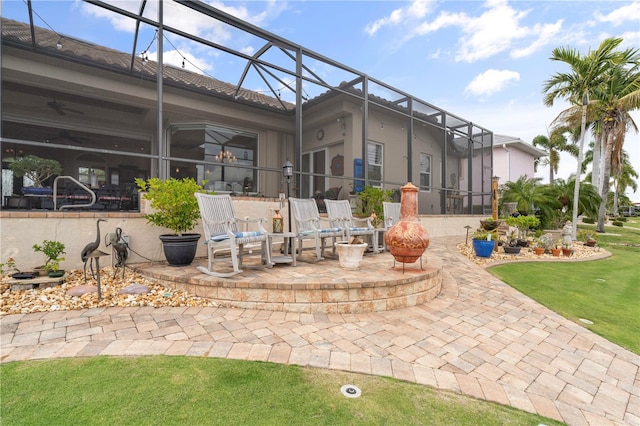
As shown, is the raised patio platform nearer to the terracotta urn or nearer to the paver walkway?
the paver walkway

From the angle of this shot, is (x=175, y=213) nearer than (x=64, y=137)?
Yes

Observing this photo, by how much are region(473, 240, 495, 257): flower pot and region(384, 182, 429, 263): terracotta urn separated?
132 inches

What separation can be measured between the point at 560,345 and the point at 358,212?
3759mm

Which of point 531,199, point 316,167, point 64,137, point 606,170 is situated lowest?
point 531,199

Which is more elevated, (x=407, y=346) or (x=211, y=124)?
(x=211, y=124)

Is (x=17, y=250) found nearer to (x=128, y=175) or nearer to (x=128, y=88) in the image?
(x=128, y=88)

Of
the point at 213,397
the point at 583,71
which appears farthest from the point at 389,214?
the point at 583,71

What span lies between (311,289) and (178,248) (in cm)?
205

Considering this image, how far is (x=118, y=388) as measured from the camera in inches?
63.9

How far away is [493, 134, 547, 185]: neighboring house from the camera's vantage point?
657 inches

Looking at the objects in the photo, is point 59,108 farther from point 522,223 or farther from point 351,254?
point 522,223

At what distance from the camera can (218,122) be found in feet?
27.6

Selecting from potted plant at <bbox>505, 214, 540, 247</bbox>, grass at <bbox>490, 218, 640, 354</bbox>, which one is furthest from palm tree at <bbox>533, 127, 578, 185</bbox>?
grass at <bbox>490, 218, 640, 354</bbox>

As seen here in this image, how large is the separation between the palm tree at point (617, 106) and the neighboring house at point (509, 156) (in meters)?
3.69
